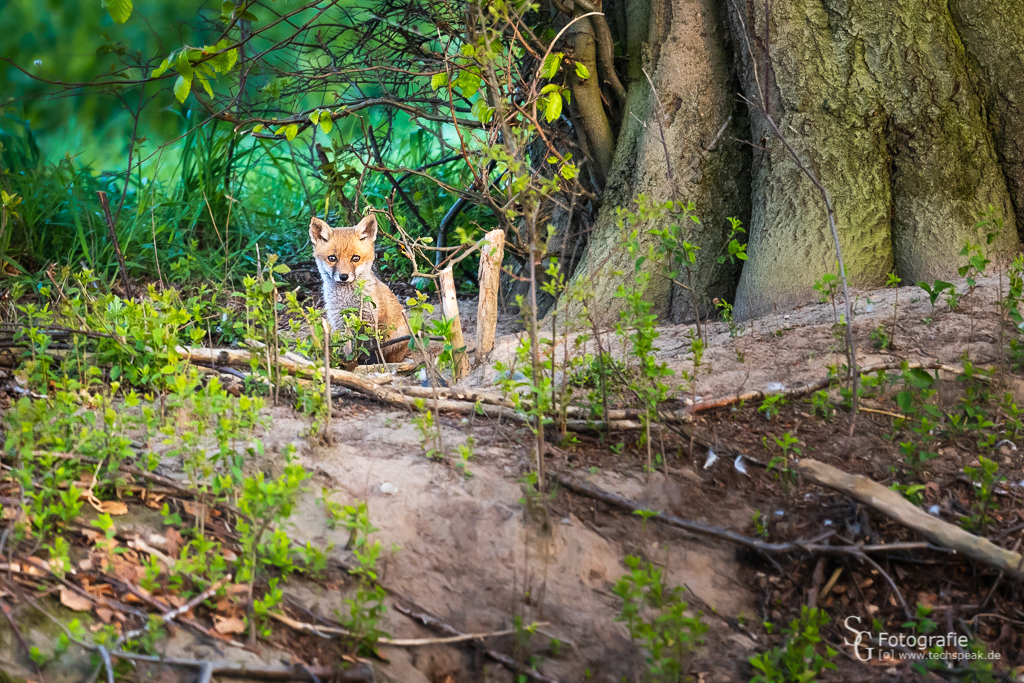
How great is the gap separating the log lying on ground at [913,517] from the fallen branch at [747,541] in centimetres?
7

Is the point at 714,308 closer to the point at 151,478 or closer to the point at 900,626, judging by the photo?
the point at 900,626

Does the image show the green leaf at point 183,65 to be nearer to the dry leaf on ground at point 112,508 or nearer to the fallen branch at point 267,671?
the dry leaf on ground at point 112,508

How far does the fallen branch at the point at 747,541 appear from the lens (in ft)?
8.14

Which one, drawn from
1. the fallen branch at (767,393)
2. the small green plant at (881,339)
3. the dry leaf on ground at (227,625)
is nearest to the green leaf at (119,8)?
the dry leaf on ground at (227,625)

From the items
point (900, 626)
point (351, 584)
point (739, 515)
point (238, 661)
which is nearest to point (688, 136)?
point (739, 515)

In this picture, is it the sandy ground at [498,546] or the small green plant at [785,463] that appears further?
the small green plant at [785,463]

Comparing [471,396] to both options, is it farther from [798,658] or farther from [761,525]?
[798,658]

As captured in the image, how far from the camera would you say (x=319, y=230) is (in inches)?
228

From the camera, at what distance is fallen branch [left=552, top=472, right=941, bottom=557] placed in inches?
97.7

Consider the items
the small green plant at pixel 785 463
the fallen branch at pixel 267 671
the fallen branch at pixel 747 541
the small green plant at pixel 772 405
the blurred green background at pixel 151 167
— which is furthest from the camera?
the blurred green background at pixel 151 167

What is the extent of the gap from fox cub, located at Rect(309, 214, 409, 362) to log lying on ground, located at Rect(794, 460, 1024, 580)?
3.37m

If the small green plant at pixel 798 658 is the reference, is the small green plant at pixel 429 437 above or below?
above

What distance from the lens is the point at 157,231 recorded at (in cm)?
619

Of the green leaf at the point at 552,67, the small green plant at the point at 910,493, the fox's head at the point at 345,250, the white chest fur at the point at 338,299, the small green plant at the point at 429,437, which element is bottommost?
the small green plant at the point at 910,493
